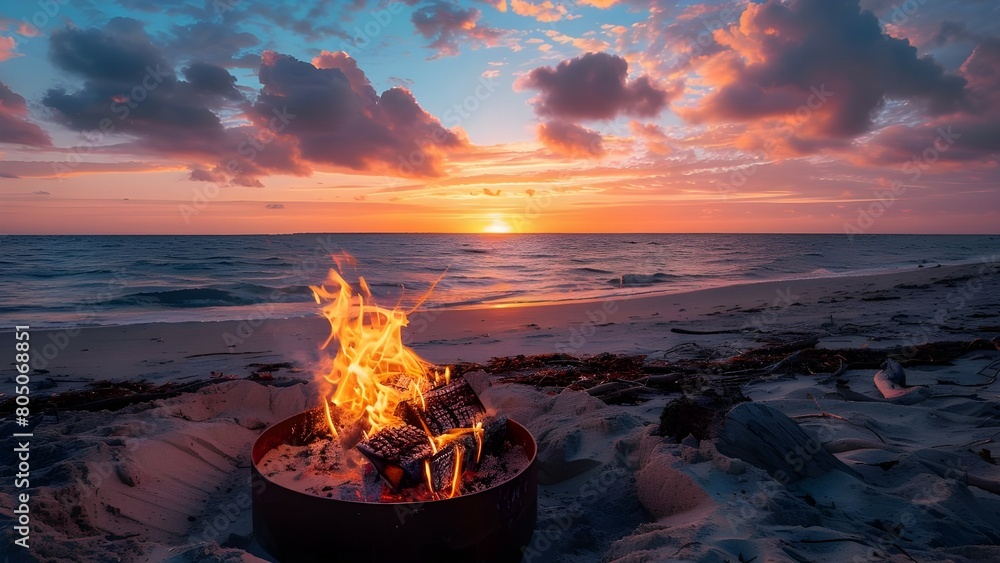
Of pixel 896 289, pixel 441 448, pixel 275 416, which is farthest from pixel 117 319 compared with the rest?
pixel 896 289

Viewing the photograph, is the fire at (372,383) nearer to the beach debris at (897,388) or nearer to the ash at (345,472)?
the ash at (345,472)

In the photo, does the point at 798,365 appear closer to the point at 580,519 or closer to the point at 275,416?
the point at 580,519

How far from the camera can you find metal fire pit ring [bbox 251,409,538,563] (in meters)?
2.50

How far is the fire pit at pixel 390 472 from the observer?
8.30 ft

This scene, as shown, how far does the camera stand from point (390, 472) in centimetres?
293

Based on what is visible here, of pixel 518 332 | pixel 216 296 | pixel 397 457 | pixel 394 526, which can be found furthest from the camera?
pixel 216 296

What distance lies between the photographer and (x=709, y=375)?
6125mm

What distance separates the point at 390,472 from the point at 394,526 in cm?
46

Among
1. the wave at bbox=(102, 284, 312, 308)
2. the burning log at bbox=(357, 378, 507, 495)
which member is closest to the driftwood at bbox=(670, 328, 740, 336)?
the burning log at bbox=(357, 378, 507, 495)

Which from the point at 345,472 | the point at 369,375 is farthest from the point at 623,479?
Result: the point at 369,375

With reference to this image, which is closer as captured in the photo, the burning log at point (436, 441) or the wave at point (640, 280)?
the burning log at point (436, 441)

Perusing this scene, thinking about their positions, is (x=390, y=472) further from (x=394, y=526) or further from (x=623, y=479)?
(x=623, y=479)

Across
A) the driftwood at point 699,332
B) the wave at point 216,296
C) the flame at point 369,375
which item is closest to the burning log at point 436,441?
the flame at point 369,375

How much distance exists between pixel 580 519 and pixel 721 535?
101cm
